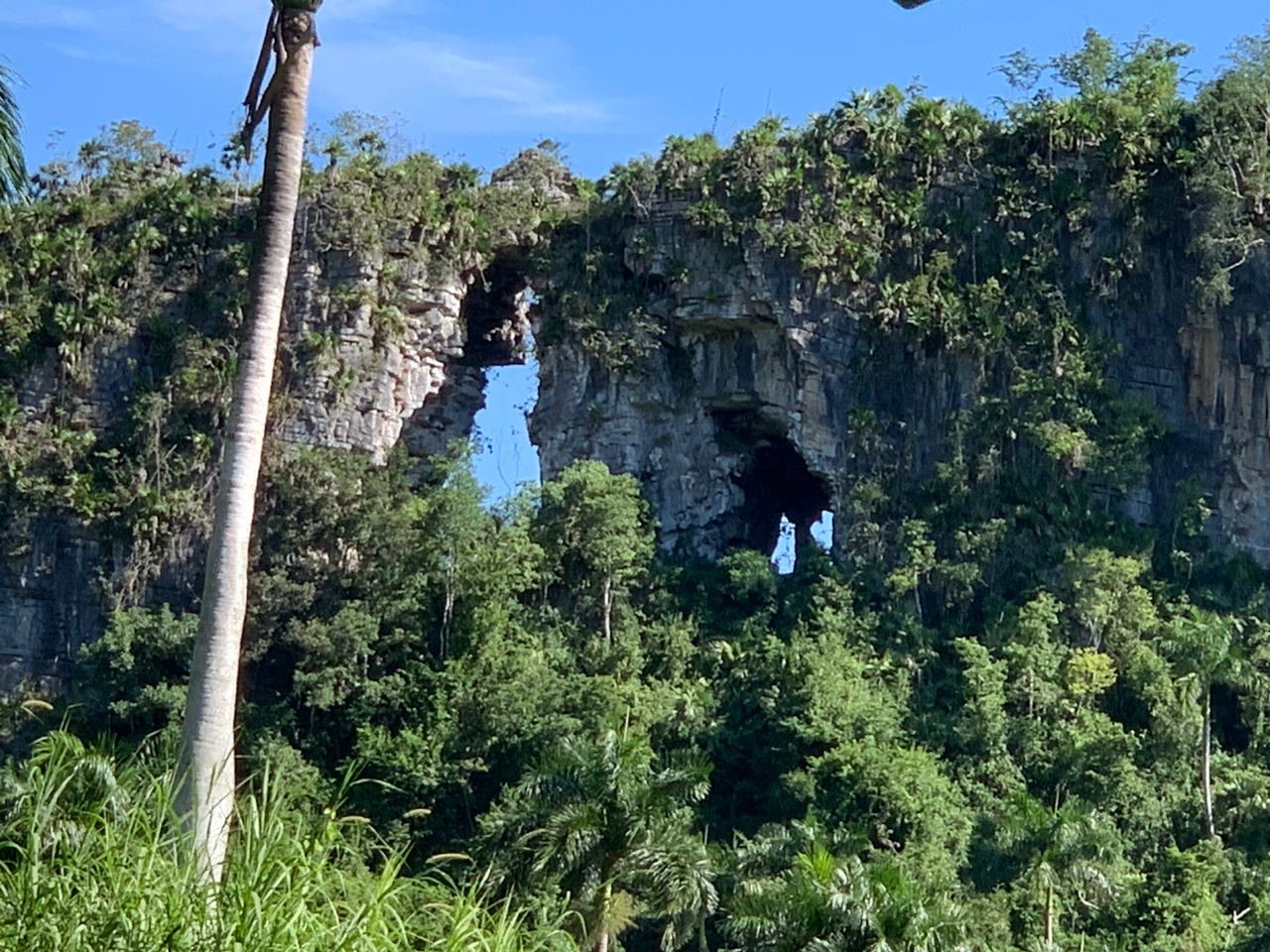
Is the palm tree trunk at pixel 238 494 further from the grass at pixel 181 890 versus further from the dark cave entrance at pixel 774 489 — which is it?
the dark cave entrance at pixel 774 489

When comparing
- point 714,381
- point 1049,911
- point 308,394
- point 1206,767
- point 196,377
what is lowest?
point 1049,911

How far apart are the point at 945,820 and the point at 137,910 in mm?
23448

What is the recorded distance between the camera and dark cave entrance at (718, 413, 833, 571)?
1686 inches

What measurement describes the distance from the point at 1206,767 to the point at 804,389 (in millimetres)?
9694

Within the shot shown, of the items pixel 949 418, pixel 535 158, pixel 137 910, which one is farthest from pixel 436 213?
pixel 137 910

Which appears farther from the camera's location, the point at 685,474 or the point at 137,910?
the point at 685,474

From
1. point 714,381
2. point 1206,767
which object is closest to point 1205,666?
point 1206,767

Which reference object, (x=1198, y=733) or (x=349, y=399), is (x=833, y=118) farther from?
(x=1198, y=733)

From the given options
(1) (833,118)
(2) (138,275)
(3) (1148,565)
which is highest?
(1) (833,118)

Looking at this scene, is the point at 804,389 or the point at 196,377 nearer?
the point at 196,377

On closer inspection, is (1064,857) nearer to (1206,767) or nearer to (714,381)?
(1206,767)

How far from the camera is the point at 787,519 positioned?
4488cm

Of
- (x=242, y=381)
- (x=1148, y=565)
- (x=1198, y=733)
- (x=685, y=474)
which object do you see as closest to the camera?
(x=242, y=381)

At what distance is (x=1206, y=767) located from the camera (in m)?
35.9
